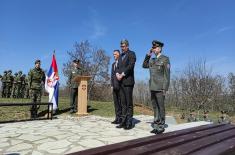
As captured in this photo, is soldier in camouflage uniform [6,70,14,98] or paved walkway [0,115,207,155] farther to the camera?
soldier in camouflage uniform [6,70,14,98]

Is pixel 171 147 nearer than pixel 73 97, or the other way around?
pixel 171 147

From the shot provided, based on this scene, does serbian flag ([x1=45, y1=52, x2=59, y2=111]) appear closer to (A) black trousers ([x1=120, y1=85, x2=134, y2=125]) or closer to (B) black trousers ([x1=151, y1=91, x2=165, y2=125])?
(A) black trousers ([x1=120, y1=85, x2=134, y2=125])

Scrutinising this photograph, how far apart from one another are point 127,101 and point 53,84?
5184mm

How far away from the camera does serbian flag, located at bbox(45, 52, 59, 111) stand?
11.2 metres

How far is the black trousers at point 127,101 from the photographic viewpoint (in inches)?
273

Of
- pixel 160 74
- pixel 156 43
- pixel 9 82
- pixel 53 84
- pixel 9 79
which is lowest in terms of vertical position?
pixel 160 74

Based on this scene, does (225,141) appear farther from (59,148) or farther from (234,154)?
(59,148)

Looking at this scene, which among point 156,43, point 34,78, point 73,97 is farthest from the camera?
point 73,97

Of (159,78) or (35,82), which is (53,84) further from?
(159,78)

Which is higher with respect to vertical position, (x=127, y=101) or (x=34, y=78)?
(x=34, y=78)

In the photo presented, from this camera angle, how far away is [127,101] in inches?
273

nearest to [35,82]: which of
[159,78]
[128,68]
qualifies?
[128,68]

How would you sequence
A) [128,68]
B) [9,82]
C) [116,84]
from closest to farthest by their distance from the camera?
1. [128,68]
2. [116,84]
3. [9,82]

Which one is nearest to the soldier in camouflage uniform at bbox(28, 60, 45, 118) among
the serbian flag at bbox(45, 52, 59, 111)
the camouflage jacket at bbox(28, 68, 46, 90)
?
the camouflage jacket at bbox(28, 68, 46, 90)
